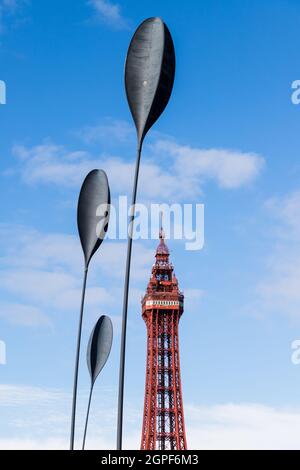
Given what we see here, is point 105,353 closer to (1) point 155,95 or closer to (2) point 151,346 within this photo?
(1) point 155,95

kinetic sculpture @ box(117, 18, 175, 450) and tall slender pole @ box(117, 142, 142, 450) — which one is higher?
kinetic sculpture @ box(117, 18, 175, 450)

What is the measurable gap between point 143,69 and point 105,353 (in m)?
20.4

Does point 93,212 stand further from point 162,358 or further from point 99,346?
point 162,358

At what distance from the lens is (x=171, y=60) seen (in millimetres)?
16656

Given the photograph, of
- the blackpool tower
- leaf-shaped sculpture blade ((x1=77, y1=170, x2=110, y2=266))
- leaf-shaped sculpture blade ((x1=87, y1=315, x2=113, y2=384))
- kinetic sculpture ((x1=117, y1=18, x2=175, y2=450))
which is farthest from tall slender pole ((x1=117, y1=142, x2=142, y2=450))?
the blackpool tower

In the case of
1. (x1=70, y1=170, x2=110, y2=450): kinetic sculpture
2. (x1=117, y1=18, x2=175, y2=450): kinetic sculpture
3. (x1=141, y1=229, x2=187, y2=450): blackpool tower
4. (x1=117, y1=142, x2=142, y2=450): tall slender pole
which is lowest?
(x1=117, y1=142, x2=142, y2=450): tall slender pole

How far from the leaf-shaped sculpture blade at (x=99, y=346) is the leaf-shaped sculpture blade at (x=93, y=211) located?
11.1 metres

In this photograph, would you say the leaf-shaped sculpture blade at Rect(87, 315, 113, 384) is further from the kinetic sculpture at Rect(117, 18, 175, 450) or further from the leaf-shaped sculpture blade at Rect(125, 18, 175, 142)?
the leaf-shaped sculpture blade at Rect(125, 18, 175, 142)

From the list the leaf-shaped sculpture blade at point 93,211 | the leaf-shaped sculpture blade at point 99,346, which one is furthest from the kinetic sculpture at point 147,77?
the leaf-shaped sculpture blade at point 99,346

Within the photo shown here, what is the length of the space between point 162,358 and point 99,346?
191 feet

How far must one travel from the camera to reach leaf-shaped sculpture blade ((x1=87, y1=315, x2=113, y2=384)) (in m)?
35.0

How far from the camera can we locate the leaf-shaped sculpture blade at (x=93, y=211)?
23781mm
